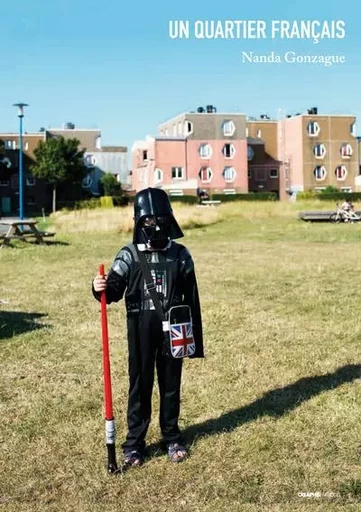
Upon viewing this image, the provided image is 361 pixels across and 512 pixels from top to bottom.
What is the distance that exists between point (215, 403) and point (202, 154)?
214 feet

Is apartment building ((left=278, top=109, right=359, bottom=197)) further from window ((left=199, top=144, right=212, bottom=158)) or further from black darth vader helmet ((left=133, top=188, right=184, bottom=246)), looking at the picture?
black darth vader helmet ((left=133, top=188, right=184, bottom=246))

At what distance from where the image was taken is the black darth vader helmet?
389cm

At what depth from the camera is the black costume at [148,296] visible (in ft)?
12.9

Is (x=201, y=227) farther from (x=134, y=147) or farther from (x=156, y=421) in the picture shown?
(x=134, y=147)

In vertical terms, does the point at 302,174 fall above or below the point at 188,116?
below

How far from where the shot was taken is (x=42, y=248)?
58.9ft

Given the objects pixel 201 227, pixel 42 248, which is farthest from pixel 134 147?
pixel 42 248

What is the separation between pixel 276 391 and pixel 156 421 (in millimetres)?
1170

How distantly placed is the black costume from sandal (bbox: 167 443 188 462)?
0.17 feet

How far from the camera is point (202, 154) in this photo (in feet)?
228

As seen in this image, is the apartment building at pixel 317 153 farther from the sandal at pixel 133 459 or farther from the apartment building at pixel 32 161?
the sandal at pixel 133 459

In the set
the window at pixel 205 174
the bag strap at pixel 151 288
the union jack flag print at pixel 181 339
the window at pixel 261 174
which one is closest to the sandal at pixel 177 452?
the union jack flag print at pixel 181 339

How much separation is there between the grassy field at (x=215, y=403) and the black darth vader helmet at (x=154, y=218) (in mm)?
1397

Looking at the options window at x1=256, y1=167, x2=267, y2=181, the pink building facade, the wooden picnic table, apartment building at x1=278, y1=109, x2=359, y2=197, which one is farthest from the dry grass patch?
window at x1=256, y1=167, x2=267, y2=181
